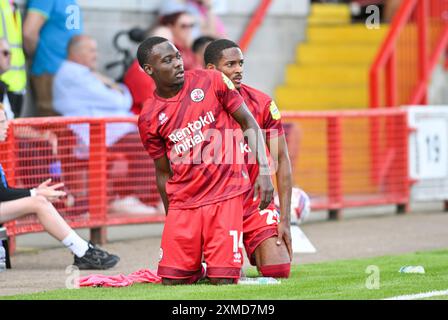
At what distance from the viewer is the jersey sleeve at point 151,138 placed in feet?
32.1

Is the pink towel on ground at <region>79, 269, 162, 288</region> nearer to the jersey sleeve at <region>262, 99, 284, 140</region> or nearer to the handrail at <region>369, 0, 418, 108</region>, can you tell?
the jersey sleeve at <region>262, 99, 284, 140</region>

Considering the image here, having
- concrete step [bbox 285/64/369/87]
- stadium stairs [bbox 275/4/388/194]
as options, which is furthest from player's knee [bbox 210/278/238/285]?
concrete step [bbox 285/64/369/87]

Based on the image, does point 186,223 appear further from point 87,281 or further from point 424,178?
point 424,178

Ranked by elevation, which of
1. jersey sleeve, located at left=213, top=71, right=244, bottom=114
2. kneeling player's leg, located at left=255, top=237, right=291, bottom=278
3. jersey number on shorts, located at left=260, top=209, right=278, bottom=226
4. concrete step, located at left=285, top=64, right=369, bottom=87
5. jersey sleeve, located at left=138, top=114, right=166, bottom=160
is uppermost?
concrete step, located at left=285, top=64, right=369, bottom=87

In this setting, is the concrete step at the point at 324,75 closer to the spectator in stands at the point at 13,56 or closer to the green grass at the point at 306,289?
the spectator in stands at the point at 13,56

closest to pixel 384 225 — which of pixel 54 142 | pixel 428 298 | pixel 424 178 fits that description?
pixel 424 178

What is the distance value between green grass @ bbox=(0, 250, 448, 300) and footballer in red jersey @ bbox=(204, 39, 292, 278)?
0.78 feet

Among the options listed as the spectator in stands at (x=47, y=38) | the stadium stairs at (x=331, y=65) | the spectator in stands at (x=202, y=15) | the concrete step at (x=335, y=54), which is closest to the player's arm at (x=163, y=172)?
the spectator in stands at (x=47, y=38)

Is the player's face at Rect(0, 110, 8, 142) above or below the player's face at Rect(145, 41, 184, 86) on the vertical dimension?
below

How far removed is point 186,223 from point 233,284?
57 cm

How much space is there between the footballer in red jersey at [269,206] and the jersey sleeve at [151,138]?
69 centimetres

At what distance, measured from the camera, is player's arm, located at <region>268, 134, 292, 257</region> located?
391 inches

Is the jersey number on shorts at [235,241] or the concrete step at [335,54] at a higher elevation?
the concrete step at [335,54]

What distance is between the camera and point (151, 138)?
9805mm
